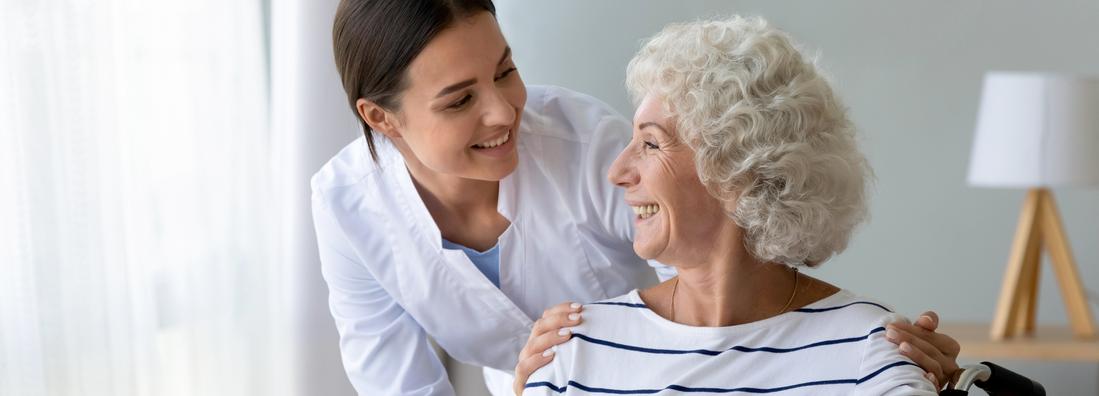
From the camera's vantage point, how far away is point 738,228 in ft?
5.69

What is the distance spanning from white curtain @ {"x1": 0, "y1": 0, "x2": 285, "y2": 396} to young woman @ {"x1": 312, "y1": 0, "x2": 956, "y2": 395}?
0.35 m

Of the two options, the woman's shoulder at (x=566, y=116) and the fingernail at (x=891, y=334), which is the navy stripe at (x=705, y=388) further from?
the woman's shoulder at (x=566, y=116)

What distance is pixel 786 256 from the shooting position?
1700mm

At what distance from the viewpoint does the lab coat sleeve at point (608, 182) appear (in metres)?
2.02

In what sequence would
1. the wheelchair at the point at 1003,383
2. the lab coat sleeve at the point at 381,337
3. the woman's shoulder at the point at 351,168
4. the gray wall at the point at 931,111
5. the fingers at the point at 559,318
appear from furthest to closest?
the gray wall at the point at 931,111 < the lab coat sleeve at the point at 381,337 < the woman's shoulder at the point at 351,168 < the fingers at the point at 559,318 < the wheelchair at the point at 1003,383

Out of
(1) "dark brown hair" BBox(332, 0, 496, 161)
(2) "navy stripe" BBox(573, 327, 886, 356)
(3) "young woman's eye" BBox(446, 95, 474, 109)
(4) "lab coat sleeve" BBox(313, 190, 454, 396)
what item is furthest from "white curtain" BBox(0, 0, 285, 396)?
(2) "navy stripe" BBox(573, 327, 886, 356)

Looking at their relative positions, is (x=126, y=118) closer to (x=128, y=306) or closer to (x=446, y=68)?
(x=128, y=306)

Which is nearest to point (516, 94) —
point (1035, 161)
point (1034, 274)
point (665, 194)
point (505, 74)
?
point (505, 74)

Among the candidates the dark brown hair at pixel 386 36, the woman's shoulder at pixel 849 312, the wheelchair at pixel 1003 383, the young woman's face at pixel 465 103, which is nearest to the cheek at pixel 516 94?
the young woman's face at pixel 465 103

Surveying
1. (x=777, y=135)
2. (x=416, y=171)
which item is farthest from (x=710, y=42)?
(x=416, y=171)

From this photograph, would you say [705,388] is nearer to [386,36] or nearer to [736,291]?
[736,291]

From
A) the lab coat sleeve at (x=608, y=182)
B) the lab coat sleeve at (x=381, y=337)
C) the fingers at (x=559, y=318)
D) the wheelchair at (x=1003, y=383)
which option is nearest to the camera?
the wheelchair at (x=1003, y=383)

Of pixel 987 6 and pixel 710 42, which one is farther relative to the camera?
pixel 987 6

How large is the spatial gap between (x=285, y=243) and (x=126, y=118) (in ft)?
2.48
